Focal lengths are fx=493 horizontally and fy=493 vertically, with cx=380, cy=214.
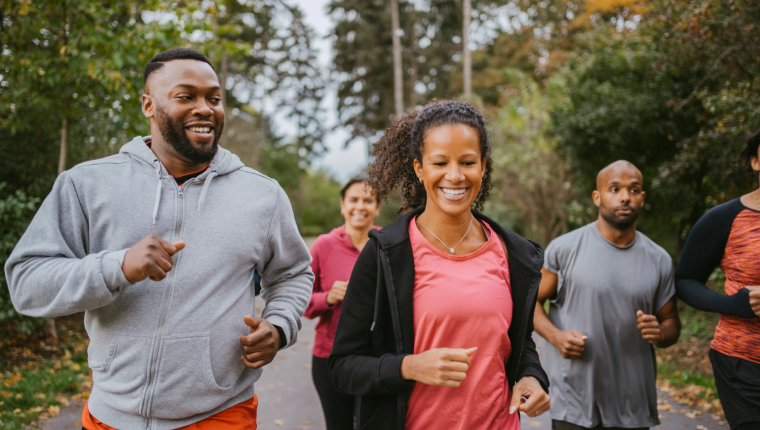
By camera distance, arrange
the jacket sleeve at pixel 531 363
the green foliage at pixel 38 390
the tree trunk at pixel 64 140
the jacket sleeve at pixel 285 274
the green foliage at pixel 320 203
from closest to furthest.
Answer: the jacket sleeve at pixel 531 363
the jacket sleeve at pixel 285 274
the green foliage at pixel 38 390
the tree trunk at pixel 64 140
the green foliage at pixel 320 203

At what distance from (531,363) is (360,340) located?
0.80m

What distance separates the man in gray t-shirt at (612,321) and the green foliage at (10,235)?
6452mm

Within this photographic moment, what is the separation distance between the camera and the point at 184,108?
231cm

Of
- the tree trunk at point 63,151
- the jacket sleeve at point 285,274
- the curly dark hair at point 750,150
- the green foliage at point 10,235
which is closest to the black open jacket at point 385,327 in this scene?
the jacket sleeve at point 285,274

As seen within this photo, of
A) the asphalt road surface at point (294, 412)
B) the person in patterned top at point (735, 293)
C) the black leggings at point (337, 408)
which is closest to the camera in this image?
the person in patterned top at point (735, 293)

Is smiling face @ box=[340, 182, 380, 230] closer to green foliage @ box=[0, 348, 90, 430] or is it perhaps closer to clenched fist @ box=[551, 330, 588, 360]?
clenched fist @ box=[551, 330, 588, 360]

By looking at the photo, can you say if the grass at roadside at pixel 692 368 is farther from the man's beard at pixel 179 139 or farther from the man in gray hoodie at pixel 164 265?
the man's beard at pixel 179 139

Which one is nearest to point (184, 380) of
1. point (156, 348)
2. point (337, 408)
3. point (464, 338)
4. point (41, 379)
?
point (156, 348)

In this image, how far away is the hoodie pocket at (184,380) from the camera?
6.85 feet

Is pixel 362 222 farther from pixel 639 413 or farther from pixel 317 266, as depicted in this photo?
pixel 639 413

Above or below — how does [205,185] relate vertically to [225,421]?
above

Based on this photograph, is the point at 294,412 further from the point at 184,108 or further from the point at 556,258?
the point at 184,108

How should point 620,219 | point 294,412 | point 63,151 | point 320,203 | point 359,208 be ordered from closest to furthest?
point 620,219 → point 359,208 → point 294,412 → point 63,151 → point 320,203

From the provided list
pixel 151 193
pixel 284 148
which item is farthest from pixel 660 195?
pixel 284 148
